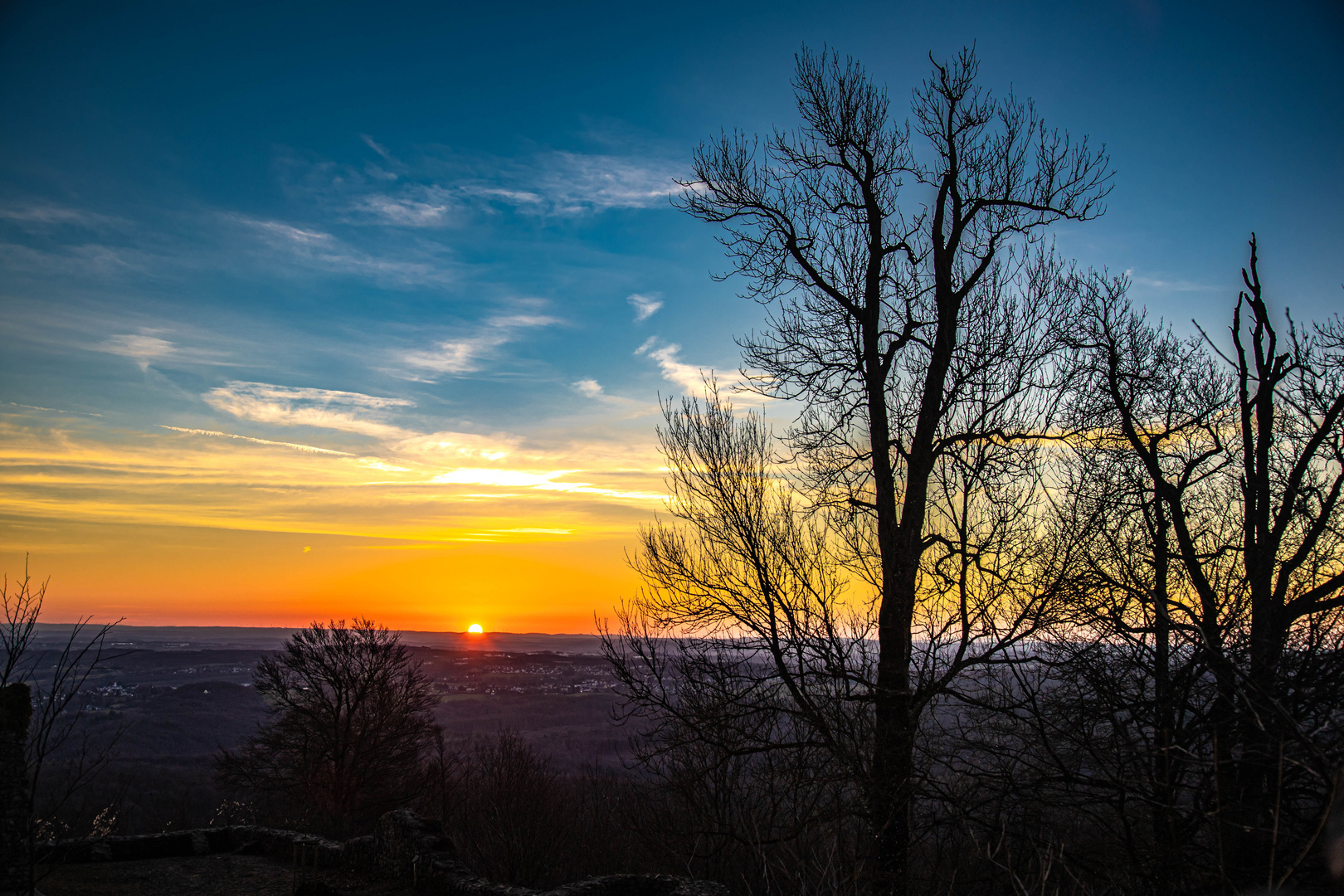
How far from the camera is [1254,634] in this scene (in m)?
5.93

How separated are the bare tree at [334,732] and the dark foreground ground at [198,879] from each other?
1040 centimetres

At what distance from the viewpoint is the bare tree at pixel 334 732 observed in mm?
23078

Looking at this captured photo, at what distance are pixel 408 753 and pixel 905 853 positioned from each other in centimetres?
2157

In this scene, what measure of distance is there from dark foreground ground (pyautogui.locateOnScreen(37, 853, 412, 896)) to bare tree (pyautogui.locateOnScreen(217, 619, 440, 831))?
10.4m

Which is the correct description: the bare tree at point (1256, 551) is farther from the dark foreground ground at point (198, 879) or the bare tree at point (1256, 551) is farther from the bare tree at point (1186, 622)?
the dark foreground ground at point (198, 879)

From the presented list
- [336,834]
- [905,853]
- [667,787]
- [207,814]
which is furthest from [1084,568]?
[207,814]

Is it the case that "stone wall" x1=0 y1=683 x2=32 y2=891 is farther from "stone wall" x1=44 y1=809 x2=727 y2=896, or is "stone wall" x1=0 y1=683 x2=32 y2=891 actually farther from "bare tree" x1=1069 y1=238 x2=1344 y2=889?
"bare tree" x1=1069 y1=238 x2=1344 y2=889

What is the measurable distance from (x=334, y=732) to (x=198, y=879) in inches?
491

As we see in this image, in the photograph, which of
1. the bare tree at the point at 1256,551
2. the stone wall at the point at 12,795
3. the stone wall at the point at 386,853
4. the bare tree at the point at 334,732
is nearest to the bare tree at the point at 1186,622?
the bare tree at the point at 1256,551

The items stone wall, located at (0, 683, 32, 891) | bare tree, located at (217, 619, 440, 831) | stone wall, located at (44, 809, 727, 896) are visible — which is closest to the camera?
stone wall, located at (44, 809, 727, 896)

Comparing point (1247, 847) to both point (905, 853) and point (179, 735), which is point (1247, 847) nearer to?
point (905, 853)

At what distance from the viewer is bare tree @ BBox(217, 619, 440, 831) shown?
23078mm

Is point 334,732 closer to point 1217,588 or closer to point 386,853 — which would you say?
point 386,853

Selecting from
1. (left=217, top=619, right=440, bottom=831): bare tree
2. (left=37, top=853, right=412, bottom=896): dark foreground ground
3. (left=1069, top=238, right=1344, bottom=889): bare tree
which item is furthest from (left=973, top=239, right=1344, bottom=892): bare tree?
(left=217, top=619, right=440, bottom=831): bare tree
